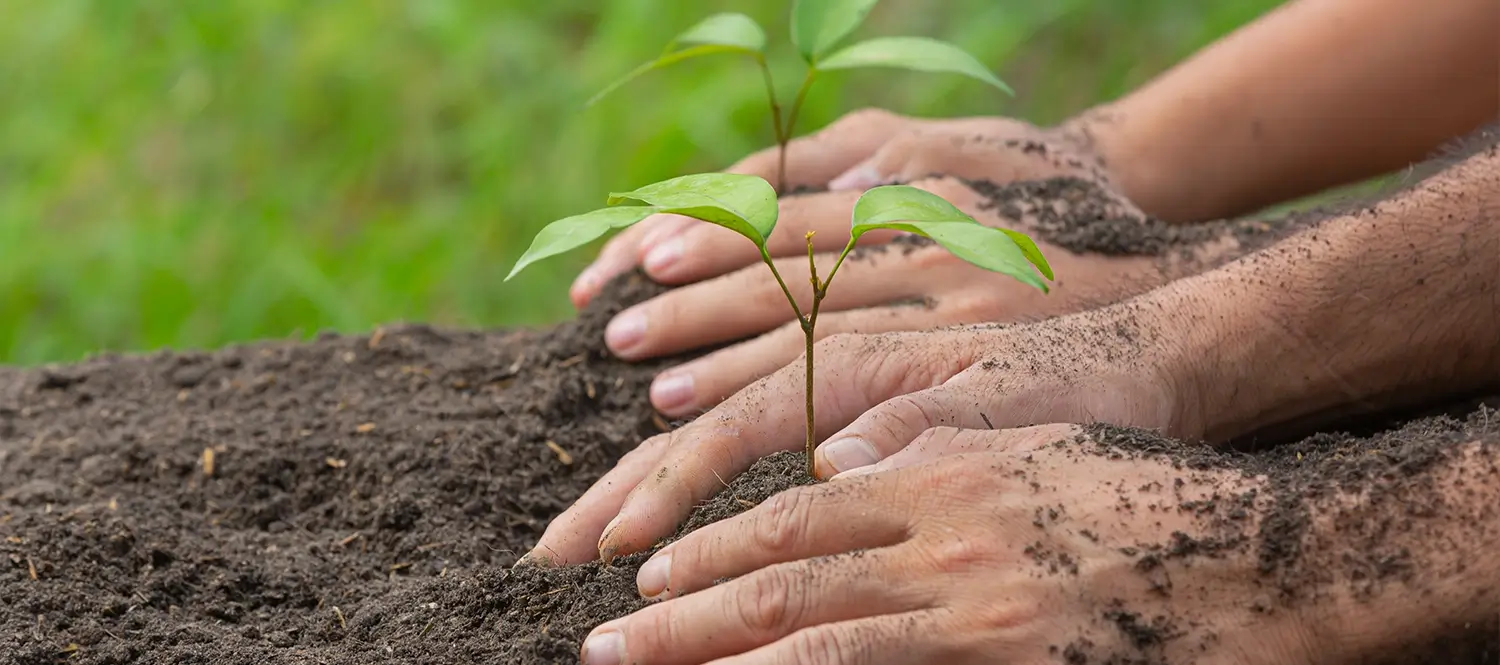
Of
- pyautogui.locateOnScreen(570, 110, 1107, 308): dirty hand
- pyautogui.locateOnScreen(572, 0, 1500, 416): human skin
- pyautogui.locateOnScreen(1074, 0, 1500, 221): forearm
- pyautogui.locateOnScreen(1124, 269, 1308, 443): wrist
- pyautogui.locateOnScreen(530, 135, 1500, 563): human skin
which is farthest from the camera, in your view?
pyautogui.locateOnScreen(1074, 0, 1500, 221): forearm

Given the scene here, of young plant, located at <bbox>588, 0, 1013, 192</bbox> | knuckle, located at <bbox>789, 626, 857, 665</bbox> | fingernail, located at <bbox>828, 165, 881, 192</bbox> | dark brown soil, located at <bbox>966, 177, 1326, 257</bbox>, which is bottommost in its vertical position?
knuckle, located at <bbox>789, 626, 857, 665</bbox>

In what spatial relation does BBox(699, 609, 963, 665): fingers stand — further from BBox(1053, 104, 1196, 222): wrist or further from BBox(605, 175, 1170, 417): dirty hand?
BBox(1053, 104, 1196, 222): wrist

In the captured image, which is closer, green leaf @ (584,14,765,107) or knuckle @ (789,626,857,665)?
knuckle @ (789,626,857,665)

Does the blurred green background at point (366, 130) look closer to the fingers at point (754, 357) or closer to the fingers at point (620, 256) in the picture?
the fingers at point (620, 256)

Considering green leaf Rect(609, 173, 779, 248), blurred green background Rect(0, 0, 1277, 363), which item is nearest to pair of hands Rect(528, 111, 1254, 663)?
green leaf Rect(609, 173, 779, 248)

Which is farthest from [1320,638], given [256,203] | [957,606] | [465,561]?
[256,203]

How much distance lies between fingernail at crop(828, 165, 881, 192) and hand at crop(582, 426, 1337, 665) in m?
0.92

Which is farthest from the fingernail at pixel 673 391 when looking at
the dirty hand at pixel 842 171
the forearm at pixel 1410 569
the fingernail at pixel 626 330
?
the forearm at pixel 1410 569

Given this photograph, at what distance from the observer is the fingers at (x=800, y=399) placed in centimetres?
132

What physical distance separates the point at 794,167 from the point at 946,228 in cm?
108

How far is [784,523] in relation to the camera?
111 centimetres

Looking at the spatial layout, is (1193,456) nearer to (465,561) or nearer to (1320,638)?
(1320,638)

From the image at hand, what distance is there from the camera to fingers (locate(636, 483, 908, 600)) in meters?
1.10

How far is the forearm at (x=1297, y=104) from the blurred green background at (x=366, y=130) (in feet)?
4.28
